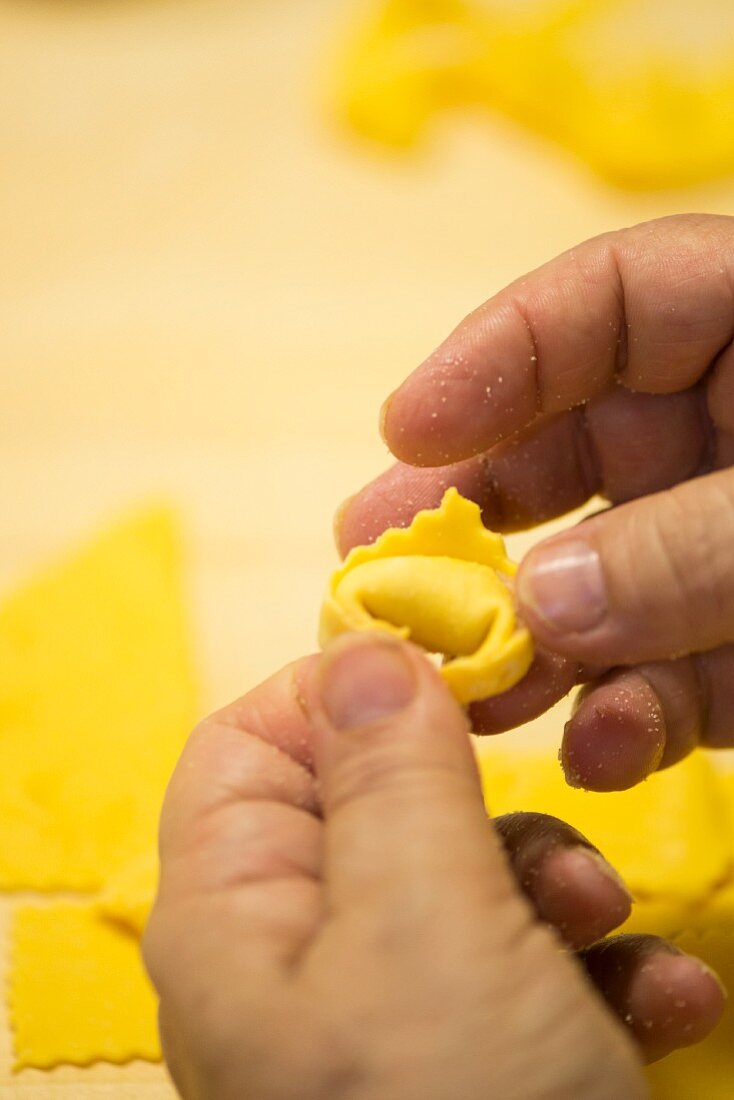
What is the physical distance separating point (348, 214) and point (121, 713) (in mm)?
756

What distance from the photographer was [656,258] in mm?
768

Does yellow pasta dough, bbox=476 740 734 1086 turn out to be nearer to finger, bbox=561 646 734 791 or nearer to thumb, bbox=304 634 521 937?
finger, bbox=561 646 734 791

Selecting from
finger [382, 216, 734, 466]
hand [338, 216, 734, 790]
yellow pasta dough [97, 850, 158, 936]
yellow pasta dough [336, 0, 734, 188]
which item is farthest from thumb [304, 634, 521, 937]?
yellow pasta dough [336, 0, 734, 188]

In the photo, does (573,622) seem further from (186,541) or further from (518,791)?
(186,541)

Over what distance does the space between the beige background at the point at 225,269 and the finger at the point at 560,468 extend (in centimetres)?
21

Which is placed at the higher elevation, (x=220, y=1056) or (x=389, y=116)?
(x=389, y=116)

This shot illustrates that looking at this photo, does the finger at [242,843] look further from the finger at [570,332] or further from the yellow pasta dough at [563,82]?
the yellow pasta dough at [563,82]

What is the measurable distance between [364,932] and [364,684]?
113 mm

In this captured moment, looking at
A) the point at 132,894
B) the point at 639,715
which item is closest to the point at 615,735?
the point at 639,715

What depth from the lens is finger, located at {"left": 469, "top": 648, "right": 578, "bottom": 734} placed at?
2.36 feet

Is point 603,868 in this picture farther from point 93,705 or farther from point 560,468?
point 93,705

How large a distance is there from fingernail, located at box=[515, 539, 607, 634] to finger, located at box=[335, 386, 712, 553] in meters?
0.23

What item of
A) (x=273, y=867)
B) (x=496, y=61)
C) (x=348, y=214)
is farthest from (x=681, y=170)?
(x=273, y=867)

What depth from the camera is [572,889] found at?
646mm
